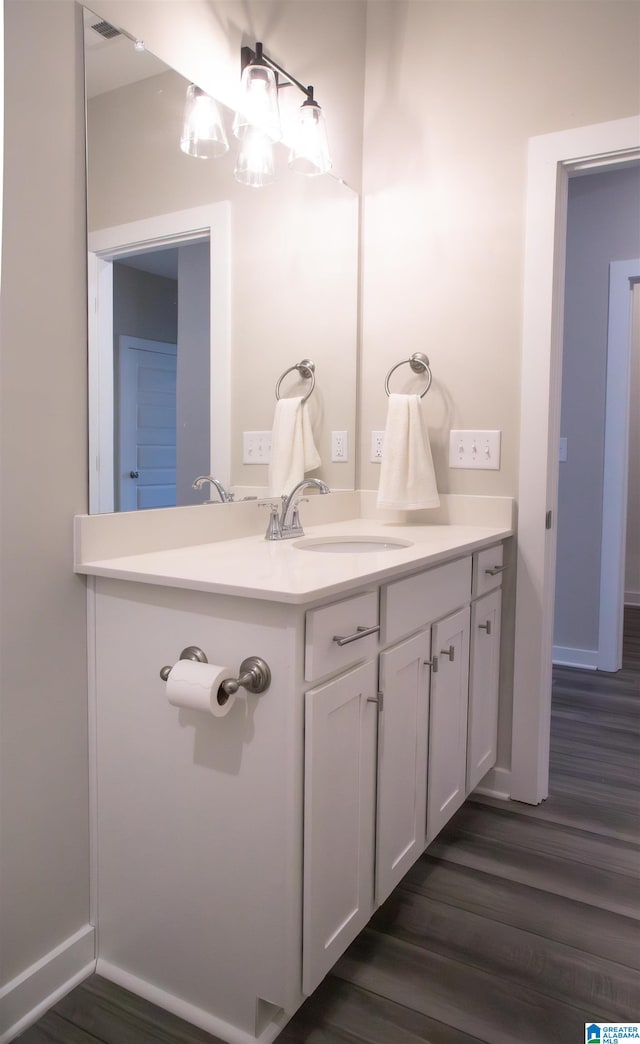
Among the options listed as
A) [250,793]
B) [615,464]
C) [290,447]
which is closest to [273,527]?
[290,447]

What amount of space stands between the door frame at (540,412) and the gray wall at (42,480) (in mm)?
1262

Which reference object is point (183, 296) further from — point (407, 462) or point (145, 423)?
point (407, 462)

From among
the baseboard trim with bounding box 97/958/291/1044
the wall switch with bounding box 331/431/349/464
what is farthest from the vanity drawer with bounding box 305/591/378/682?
the wall switch with bounding box 331/431/349/464

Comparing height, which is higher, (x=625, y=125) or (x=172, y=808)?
(x=625, y=125)

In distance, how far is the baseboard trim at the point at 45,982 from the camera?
1.27 metres

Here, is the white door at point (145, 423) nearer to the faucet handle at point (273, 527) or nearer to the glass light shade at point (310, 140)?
the faucet handle at point (273, 527)

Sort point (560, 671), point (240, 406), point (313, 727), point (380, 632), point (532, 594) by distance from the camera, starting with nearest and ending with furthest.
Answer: point (313, 727), point (380, 632), point (240, 406), point (532, 594), point (560, 671)

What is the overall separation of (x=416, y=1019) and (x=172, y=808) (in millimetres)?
586

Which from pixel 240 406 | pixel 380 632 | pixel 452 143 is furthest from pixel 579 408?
pixel 380 632

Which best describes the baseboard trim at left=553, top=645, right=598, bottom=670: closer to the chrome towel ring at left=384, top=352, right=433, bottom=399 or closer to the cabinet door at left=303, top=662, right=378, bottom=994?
the chrome towel ring at left=384, top=352, right=433, bottom=399

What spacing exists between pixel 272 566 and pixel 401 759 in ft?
1.65

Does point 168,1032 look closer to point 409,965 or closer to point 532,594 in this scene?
point 409,965

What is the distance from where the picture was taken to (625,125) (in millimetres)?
1888

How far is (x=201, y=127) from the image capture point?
5.41 ft
